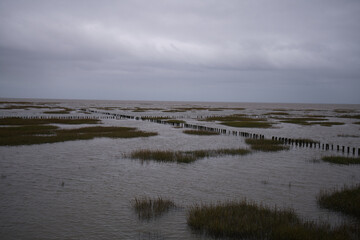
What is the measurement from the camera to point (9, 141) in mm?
26516

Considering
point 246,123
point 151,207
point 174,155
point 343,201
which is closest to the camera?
point 151,207

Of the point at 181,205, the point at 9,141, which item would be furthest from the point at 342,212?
the point at 9,141

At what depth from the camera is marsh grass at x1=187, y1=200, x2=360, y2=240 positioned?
29.9 ft

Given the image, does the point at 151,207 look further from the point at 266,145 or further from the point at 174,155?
the point at 266,145

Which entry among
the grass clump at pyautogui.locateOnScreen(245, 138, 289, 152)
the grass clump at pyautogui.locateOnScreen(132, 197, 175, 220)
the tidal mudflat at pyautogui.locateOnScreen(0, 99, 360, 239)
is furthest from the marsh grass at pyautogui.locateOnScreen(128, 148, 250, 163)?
the grass clump at pyautogui.locateOnScreen(132, 197, 175, 220)

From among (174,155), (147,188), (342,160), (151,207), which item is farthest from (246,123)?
(151,207)

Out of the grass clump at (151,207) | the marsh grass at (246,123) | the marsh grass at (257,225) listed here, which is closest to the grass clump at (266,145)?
the marsh grass at (257,225)

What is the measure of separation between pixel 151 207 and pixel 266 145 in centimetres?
1781

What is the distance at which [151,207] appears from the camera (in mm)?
11781

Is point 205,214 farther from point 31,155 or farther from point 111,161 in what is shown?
point 31,155

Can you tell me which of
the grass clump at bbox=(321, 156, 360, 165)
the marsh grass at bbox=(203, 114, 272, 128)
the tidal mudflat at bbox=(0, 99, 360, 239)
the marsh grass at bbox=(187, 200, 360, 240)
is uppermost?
the marsh grass at bbox=(203, 114, 272, 128)

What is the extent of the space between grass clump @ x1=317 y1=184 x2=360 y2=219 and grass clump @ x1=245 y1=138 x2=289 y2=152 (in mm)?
12108

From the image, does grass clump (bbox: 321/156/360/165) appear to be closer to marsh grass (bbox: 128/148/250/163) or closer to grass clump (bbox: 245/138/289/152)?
grass clump (bbox: 245/138/289/152)

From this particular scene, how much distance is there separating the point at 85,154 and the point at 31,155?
3.81 metres
